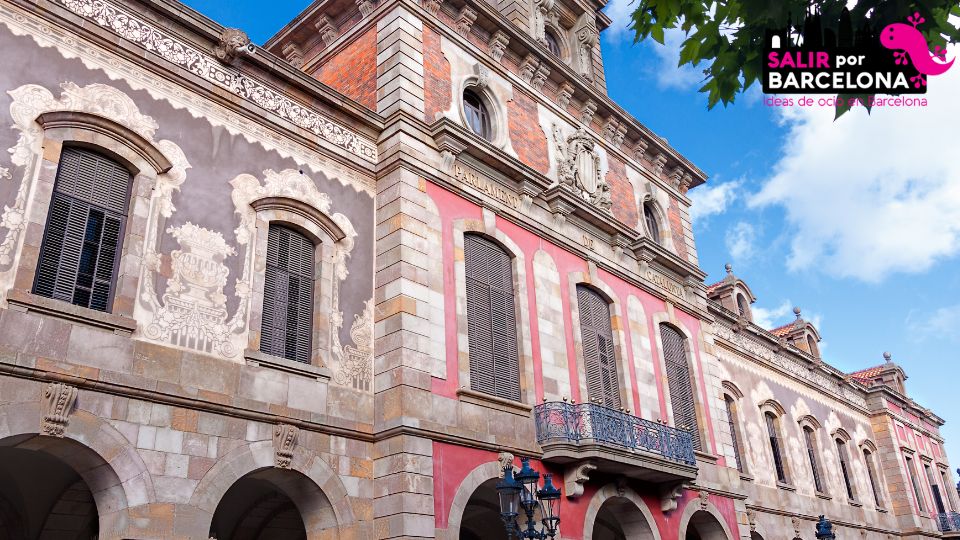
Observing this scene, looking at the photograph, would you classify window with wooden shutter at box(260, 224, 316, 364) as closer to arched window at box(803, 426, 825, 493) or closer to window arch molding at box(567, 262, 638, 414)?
window arch molding at box(567, 262, 638, 414)

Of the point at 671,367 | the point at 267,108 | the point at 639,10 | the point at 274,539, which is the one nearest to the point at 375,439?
the point at 274,539

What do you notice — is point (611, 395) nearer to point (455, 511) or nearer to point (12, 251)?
point (455, 511)

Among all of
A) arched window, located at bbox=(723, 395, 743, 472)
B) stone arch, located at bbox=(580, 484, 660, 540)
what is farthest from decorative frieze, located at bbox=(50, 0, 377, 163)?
arched window, located at bbox=(723, 395, 743, 472)

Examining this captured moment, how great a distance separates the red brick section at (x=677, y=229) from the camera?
22906mm

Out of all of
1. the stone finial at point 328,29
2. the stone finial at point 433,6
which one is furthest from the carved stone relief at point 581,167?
the stone finial at point 328,29

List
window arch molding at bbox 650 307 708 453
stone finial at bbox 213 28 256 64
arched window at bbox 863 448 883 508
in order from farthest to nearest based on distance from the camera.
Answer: arched window at bbox 863 448 883 508
window arch molding at bbox 650 307 708 453
stone finial at bbox 213 28 256 64

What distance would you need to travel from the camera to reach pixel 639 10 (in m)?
6.58

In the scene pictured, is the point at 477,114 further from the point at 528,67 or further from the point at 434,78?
the point at 528,67

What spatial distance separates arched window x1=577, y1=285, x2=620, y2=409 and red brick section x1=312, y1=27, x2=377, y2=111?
246 inches

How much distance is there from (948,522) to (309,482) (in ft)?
106

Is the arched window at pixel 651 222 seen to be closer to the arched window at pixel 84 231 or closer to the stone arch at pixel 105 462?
the arched window at pixel 84 231

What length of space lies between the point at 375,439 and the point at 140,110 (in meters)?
6.02

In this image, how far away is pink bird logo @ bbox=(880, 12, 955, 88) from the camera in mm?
6074

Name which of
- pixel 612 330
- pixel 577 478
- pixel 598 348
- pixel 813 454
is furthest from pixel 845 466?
pixel 577 478
